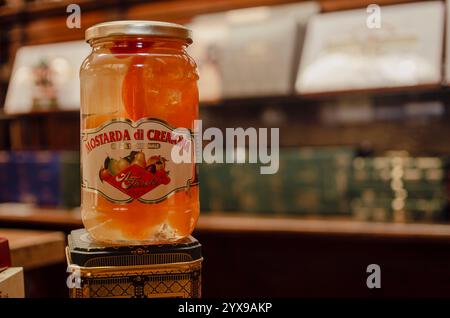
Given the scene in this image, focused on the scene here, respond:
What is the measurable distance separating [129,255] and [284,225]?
1612 mm

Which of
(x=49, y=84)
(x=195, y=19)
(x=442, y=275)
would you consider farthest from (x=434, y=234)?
(x=49, y=84)

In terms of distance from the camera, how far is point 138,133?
31.9 inches

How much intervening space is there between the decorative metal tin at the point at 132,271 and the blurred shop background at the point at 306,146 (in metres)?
1.29

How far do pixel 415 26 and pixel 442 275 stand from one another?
1.05 m

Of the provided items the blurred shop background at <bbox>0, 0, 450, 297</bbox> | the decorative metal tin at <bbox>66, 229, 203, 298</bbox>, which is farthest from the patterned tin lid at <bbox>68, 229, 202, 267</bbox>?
the blurred shop background at <bbox>0, 0, 450, 297</bbox>

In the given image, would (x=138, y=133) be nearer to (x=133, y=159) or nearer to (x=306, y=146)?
(x=133, y=159)

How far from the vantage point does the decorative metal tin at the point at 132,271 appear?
805 mm

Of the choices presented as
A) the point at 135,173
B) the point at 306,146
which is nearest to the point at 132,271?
the point at 135,173

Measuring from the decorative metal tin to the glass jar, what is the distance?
5 cm

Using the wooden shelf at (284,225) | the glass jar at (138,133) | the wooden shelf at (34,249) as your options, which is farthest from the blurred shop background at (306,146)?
the glass jar at (138,133)

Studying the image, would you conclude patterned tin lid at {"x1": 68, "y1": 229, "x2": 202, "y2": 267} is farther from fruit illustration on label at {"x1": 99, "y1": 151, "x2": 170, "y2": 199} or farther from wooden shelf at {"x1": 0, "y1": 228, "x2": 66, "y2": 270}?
wooden shelf at {"x1": 0, "y1": 228, "x2": 66, "y2": 270}

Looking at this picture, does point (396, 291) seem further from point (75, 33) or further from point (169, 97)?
point (75, 33)

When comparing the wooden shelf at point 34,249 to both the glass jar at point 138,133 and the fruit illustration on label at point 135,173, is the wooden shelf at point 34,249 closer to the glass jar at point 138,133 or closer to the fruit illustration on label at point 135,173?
the glass jar at point 138,133

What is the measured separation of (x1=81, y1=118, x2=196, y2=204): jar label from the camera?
81 cm
